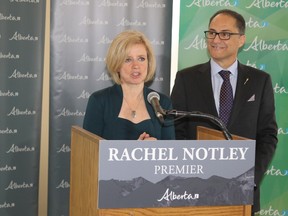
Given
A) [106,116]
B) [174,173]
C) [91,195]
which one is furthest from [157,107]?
[106,116]

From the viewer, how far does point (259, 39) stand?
184 inches

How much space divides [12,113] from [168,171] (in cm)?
272

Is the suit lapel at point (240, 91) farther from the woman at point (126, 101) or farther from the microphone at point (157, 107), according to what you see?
the microphone at point (157, 107)

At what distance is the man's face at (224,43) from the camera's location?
11.2 ft

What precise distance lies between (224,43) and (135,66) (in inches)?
31.9

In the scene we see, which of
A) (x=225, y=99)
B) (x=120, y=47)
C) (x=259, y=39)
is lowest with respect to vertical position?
(x=225, y=99)

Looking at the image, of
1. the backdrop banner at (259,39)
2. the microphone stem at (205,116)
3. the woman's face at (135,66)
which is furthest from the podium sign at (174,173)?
the backdrop banner at (259,39)

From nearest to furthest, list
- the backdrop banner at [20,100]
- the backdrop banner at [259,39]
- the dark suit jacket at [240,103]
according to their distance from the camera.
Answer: the dark suit jacket at [240,103], the backdrop banner at [20,100], the backdrop banner at [259,39]

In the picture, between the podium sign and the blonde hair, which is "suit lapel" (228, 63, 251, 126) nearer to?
the blonde hair

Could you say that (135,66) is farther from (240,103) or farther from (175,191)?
(175,191)

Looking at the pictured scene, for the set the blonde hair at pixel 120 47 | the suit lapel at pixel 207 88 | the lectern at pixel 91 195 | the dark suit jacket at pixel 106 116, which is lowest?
the lectern at pixel 91 195

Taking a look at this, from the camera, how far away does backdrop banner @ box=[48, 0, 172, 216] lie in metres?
4.51

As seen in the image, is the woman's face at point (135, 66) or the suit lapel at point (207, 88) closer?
the woman's face at point (135, 66)

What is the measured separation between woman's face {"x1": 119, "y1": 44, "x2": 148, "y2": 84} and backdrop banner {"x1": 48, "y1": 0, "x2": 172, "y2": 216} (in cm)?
170
